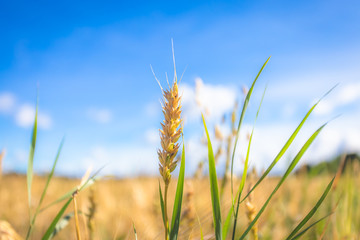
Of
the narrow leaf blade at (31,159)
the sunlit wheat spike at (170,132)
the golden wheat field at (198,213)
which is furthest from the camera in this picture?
the golden wheat field at (198,213)

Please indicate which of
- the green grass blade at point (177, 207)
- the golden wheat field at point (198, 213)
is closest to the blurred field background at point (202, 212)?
the golden wheat field at point (198, 213)

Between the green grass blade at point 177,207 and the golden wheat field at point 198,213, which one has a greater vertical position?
the green grass blade at point 177,207

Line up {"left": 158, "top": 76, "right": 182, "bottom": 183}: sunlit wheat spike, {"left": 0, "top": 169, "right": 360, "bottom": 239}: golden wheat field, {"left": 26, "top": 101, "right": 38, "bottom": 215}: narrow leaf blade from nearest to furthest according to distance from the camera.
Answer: {"left": 158, "top": 76, "right": 182, "bottom": 183}: sunlit wheat spike, {"left": 26, "top": 101, "right": 38, "bottom": 215}: narrow leaf blade, {"left": 0, "top": 169, "right": 360, "bottom": 239}: golden wheat field

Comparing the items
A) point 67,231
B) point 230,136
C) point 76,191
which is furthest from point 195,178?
point 67,231

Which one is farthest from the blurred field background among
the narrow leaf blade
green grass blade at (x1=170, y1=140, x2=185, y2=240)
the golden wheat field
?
the narrow leaf blade

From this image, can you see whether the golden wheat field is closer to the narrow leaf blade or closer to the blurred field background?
the blurred field background

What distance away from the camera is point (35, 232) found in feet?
8.80

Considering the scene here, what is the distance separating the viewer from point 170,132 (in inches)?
27.8

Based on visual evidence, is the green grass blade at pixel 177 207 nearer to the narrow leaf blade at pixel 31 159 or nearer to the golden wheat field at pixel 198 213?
the golden wheat field at pixel 198 213

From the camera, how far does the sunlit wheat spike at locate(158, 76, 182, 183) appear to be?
2.26 feet

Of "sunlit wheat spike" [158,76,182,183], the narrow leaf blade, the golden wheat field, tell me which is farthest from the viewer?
the golden wheat field

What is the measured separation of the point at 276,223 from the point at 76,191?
70.2 inches

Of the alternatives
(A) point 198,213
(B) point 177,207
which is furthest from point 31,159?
(A) point 198,213

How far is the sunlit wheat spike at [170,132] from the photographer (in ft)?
2.26
